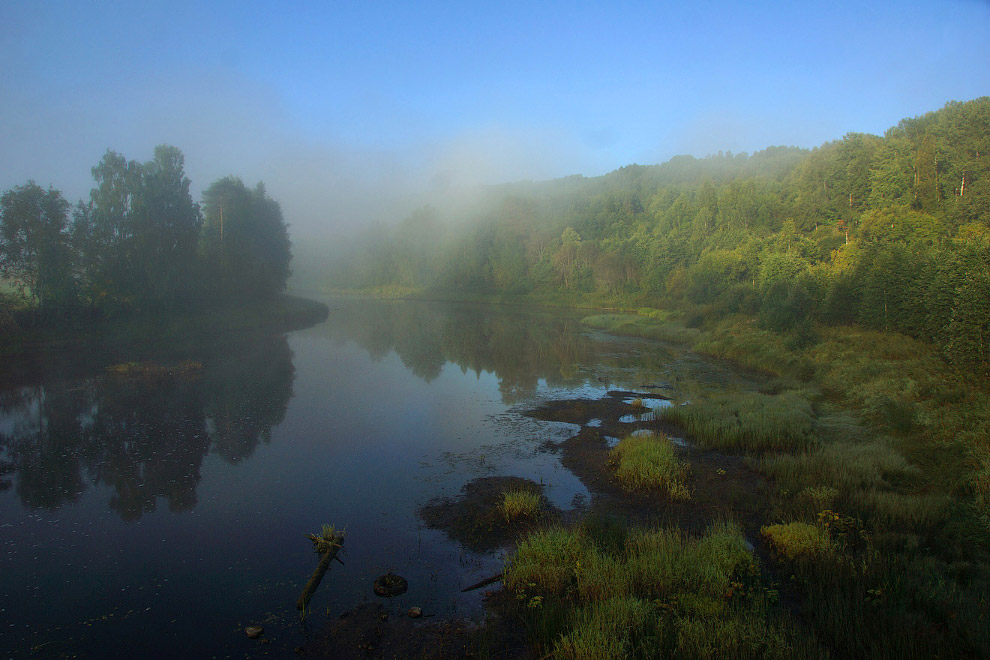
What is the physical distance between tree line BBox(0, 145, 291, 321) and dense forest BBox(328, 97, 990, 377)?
146 ft

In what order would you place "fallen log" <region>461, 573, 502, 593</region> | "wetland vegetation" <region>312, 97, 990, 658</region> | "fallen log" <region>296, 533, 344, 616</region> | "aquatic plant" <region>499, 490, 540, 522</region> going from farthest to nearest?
"aquatic plant" <region>499, 490, 540, 522</region> → "fallen log" <region>461, 573, 502, 593</region> → "fallen log" <region>296, 533, 344, 616</region> → "wetland vegetation" <region>312, 97, 990, 658</region>

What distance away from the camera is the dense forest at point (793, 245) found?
23844 mm

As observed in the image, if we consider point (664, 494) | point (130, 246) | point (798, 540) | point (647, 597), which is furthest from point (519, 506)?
point (130, 246)

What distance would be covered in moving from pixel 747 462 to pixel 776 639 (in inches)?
312

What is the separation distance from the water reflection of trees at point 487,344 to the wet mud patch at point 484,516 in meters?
9.63

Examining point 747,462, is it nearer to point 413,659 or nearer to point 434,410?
point 413,659

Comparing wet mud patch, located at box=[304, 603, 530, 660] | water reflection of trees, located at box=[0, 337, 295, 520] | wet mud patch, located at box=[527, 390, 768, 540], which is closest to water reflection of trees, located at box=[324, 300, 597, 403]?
wet mud patch, located at box=[527, 390, 768, 540]

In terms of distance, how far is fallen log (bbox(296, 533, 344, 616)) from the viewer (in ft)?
25.1

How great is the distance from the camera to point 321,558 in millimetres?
8789

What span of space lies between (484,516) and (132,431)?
A: 12928mm

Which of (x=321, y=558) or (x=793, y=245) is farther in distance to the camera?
(x=793, y=245)

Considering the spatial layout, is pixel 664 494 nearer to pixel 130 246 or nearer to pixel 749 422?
pixel 749 422

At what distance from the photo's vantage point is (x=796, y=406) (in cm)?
1731

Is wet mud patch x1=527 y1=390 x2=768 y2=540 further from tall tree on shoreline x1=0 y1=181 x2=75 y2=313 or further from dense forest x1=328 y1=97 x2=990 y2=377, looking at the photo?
tall tree on shoreline x1=0 y1=181 x2=75 y2=313
